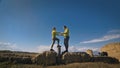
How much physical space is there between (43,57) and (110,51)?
14296 mm

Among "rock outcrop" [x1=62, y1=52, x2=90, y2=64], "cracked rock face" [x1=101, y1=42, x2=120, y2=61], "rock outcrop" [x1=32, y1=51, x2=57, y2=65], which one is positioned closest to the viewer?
"rock outcrop" [x1=32, y1=51, x2=57, y2=65]

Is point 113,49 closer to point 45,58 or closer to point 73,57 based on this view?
point 73,57

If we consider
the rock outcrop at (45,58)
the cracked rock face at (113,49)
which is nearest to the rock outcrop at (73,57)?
the rock outcrop at (45,58)

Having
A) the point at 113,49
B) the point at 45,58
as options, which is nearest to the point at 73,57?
the point at 45,58

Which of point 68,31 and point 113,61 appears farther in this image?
point 113,61

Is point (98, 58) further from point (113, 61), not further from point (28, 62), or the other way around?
point (28, 62)

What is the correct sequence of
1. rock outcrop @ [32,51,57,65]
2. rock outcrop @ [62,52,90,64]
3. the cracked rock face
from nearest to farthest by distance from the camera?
rock outcrop @ [32,51,57,65] < rock outcrop @ [62,52,90,64] < the cracked rock face

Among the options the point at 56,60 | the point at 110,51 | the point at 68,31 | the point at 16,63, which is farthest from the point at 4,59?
the point at 110,51

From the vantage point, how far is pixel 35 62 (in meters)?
14.0

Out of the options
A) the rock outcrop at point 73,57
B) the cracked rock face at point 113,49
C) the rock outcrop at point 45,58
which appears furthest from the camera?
the cracked rock face at point 113,49

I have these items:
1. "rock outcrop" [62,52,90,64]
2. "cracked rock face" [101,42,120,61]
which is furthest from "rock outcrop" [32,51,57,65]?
"cracked rock face" [101,42,120,61]

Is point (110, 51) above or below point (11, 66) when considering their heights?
above

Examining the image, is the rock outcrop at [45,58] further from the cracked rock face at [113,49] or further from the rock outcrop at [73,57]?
the cracked rock face at [113,49]

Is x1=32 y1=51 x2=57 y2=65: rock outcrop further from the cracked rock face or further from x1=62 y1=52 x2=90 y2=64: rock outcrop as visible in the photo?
the cracked rock face
